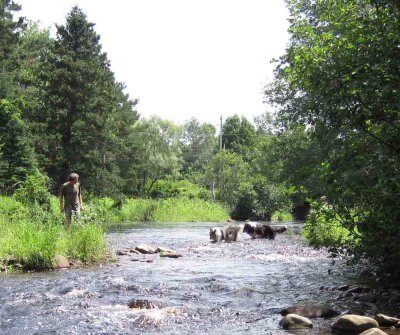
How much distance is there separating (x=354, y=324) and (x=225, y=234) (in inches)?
599

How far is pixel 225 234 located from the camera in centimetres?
2127

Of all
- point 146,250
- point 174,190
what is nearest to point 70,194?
point 146,250

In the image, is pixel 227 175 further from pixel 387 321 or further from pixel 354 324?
pixel 354 324

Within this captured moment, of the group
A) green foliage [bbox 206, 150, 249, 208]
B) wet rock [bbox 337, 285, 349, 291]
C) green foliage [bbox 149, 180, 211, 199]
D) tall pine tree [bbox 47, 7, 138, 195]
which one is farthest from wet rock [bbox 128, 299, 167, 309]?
green foliage [bbox 149, 180, 211, 199]

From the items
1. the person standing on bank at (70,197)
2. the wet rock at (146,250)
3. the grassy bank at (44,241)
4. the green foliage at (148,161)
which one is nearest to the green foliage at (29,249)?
the grassy bank at (44,241)

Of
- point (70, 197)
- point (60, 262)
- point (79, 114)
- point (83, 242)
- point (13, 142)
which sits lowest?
point (60, 262)

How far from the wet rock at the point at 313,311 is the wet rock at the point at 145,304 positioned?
6.84ft

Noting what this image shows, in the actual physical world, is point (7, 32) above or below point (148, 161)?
above

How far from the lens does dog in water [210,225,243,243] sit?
20.8 m

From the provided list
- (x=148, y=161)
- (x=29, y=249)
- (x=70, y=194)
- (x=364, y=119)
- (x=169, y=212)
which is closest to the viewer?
(x=364, y=119)

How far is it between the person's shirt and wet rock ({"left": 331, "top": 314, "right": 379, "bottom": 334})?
996cm

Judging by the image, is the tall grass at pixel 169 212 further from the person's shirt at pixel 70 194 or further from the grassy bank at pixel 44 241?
the person's shirt at pixel 70 194

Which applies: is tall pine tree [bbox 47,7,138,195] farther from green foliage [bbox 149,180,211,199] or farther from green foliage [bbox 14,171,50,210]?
green foliage [bbox 14,171,50,210]

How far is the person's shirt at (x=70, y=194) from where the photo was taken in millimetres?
14273
